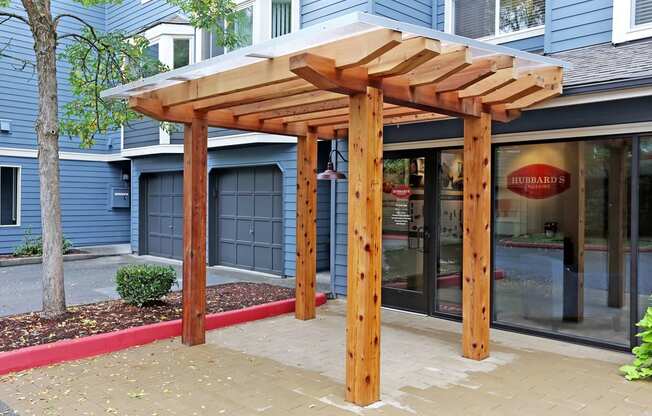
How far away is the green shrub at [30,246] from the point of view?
38.9ft

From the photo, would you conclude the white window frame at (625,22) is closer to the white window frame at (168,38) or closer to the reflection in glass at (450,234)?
the reflection in glass at (450,234)

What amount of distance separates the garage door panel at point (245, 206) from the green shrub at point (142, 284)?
13.5 ft

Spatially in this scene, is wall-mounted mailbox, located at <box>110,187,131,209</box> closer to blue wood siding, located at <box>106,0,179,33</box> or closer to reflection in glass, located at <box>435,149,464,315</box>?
blue wood siding, located at <box>106,0,179,33</box>

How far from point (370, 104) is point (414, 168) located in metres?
3.22

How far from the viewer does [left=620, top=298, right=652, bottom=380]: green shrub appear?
14.4 ft

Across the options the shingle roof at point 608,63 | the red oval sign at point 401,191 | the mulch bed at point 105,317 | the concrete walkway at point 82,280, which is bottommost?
the concrete walkway at point 82,280

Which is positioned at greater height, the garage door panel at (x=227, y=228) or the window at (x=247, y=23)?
the window at (x=247, y=23)

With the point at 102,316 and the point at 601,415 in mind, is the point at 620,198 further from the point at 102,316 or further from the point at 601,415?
the point at 102,316

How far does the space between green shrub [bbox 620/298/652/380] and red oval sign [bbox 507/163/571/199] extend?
1.66m

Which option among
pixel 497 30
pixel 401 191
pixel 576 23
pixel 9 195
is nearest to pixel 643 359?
pixel 401 191

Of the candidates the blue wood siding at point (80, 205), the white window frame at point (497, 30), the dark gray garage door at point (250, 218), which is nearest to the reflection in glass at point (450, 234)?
the white window frame at point (497, 30)

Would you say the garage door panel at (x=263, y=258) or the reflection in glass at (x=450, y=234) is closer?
the reflection in glass at (x=450, y=234)

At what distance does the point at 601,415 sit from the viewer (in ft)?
12.2

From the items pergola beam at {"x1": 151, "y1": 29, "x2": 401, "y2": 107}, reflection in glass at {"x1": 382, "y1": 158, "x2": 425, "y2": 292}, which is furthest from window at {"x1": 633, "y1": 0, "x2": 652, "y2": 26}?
pergola beam at {"x1": 151, "y1": 29, "x2": 401, "y2": 107}
